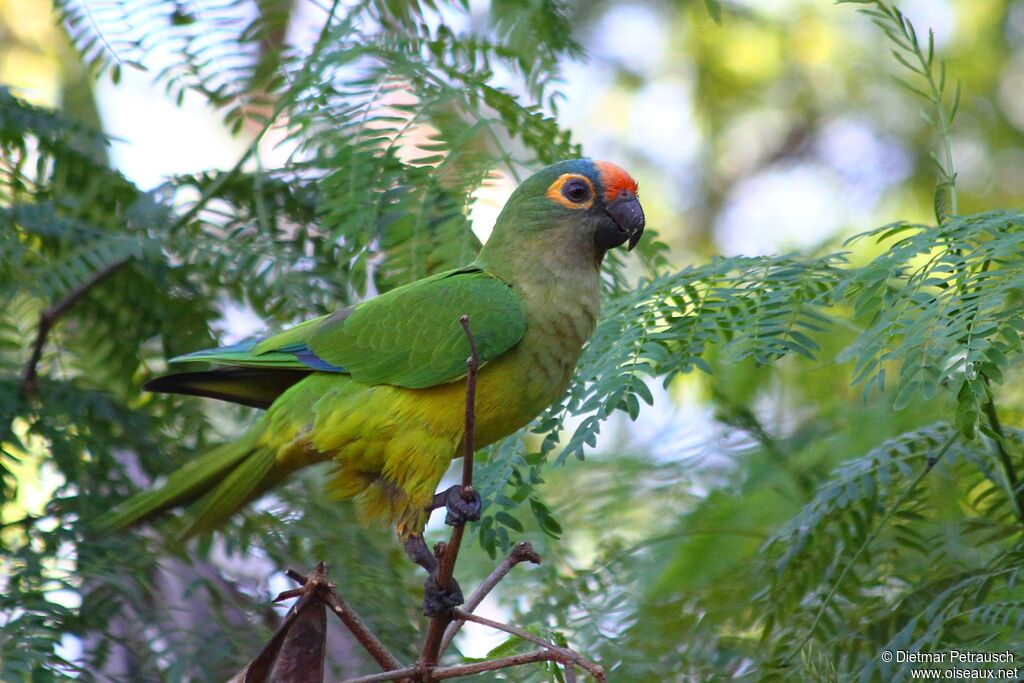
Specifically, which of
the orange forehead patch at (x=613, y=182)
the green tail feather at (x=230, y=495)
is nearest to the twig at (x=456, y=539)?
the green tail feather at (x=230, y=495)

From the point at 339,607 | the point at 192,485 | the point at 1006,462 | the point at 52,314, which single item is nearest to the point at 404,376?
the point at 192,485

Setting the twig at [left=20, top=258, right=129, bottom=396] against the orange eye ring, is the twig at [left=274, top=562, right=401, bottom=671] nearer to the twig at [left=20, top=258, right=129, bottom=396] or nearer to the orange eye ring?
the twig at [left=20, top=258, right=129, bottom=396]

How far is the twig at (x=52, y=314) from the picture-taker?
9.80 ft

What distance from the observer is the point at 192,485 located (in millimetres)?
2834

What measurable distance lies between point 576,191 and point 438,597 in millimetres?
1494

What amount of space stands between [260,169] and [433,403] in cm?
96

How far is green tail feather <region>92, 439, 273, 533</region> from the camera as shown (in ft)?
8.92

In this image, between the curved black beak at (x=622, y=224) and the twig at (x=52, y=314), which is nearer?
the twig at (x=52, y=314)

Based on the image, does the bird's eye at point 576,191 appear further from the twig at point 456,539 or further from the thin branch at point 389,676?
the thin branch at point 389,676

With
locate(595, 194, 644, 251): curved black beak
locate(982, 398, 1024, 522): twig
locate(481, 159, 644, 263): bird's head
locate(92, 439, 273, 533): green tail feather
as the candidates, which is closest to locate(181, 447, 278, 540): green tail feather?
locate(92, 439, 273, 533): green tail feather

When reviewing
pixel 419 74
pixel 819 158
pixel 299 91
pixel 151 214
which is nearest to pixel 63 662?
pixel 151 214

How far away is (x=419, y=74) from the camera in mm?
3166

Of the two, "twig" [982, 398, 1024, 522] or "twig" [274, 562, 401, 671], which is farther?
"twig" [982, 398, 1024, 522]

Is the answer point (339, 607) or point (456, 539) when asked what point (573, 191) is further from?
point (339, 607)
